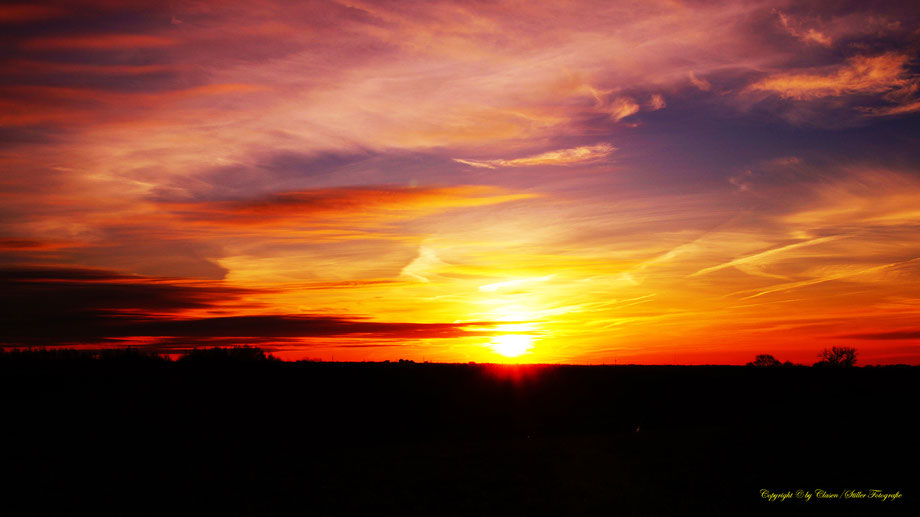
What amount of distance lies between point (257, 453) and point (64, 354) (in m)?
18.7

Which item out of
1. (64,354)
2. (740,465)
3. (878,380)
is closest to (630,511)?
(740,465)

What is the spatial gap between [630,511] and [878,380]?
3668cm

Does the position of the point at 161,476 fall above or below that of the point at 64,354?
below

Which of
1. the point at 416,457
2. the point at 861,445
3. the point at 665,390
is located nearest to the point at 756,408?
the point at 665,390

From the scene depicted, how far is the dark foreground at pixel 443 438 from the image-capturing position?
1587 centimetres

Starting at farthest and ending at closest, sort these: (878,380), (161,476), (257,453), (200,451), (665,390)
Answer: (878,380), (665,390), (200,451), (257,453), (161,476)

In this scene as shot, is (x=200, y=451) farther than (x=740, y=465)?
Yes

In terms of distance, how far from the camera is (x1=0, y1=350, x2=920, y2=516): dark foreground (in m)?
15.9

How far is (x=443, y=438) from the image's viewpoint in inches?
1079

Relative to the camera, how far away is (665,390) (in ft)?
126

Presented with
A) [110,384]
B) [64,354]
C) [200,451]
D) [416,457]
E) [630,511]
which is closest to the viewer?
[630,511]

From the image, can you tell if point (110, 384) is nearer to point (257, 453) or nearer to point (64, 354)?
point (64, 354)

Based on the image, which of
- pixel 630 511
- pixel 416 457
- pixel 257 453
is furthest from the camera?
pixel 257 453

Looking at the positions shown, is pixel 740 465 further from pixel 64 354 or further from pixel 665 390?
pixel 64 354
